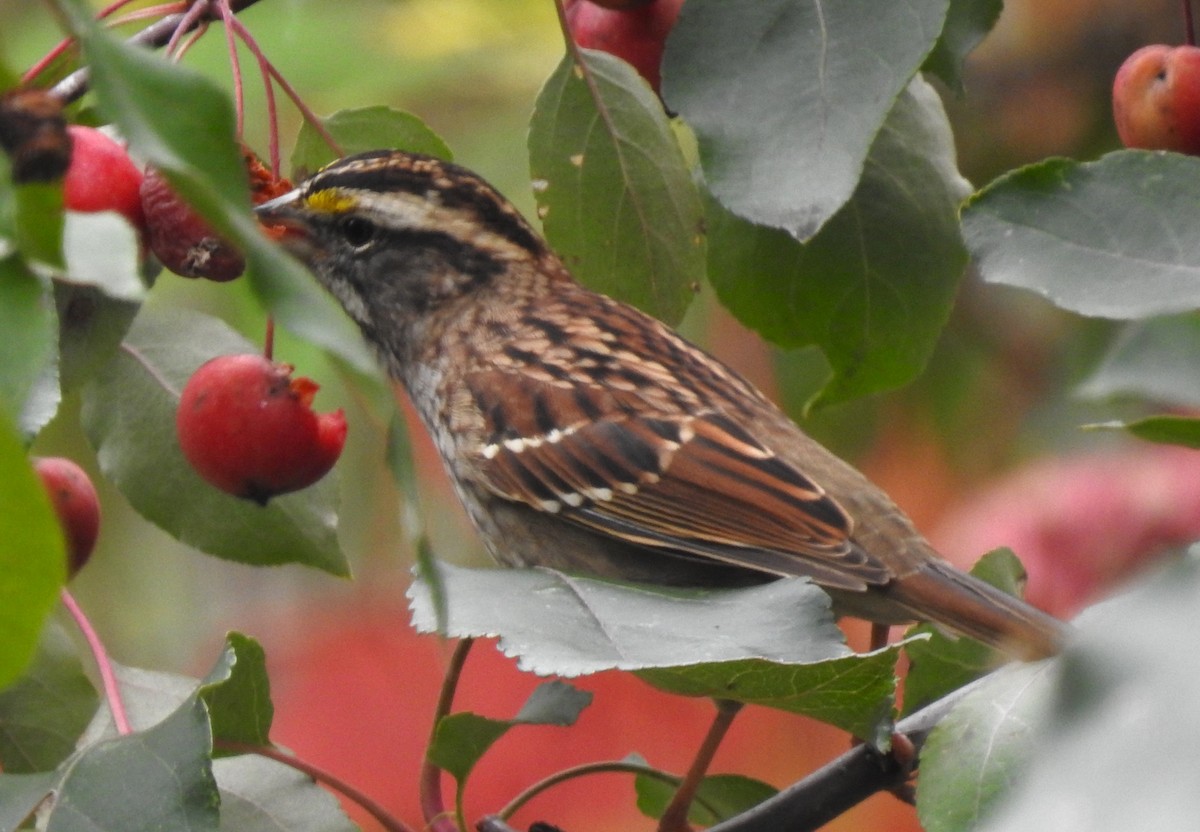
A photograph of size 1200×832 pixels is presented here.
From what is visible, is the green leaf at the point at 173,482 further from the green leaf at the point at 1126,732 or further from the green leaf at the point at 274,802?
the green leaf at the point at 1126,732

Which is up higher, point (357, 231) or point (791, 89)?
point (791, 89)

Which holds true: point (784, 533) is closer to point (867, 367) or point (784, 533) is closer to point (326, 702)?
point (867, 367)

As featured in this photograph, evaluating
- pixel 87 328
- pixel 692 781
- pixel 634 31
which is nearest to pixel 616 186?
pixel 634 31

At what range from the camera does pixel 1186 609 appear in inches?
23.3

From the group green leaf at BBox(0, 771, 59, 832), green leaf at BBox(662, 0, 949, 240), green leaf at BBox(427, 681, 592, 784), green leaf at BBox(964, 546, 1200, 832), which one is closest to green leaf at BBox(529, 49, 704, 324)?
green leaf at BBox(662, 0, 949, 240)

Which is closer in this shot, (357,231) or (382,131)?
(382,131)

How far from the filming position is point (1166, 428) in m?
1.40

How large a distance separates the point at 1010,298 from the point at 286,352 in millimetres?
2612

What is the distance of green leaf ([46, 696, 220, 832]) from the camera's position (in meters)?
1.53

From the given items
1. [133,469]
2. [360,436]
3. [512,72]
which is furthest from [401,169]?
[360,436]

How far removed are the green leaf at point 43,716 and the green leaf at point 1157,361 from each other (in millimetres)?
1468

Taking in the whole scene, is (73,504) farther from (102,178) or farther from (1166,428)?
(1166,428)

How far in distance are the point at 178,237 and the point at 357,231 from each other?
1051 mm

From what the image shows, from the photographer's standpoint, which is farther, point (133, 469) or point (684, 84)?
point (133, 469)
